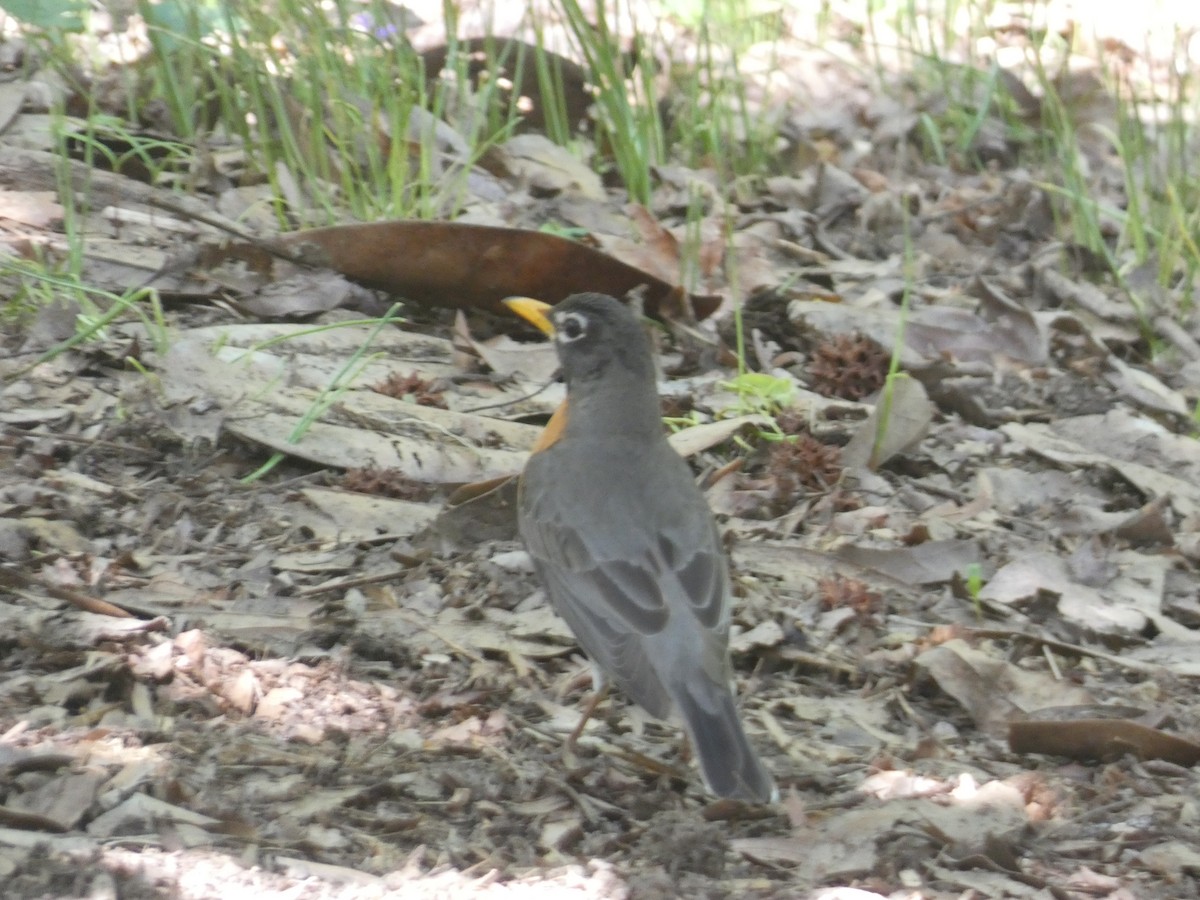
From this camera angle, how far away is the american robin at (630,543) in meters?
3.74

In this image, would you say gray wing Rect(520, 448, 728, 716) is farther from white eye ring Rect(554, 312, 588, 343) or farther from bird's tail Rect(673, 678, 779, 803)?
white eye ring Rect(554, 312, 588, 343)

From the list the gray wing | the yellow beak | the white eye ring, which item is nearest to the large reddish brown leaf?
the yellow beak

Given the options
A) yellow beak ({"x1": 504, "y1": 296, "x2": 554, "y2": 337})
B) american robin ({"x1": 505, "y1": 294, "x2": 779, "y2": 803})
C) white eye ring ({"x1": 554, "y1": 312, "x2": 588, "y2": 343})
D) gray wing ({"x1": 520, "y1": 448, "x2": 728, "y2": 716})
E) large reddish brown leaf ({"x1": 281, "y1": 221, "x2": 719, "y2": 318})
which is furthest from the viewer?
large reddish brown leaf ({"x1": 281, "y1": 221, "x2": 719, "y2": 318})

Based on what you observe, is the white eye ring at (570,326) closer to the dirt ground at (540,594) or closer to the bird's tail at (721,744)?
the dirt ground at (540,594)

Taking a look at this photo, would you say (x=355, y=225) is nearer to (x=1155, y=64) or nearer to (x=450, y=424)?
(x=450, y=424)

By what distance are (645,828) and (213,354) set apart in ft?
8.17

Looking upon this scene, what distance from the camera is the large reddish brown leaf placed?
5695 millimetres

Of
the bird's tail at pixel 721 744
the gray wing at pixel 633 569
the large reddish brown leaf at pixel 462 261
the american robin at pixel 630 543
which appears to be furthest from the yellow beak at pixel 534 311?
the bird's tail at pixel 721 744

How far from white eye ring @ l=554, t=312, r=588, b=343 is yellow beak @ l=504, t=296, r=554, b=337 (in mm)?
85

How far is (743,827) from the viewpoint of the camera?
145 inches

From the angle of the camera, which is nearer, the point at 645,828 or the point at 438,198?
the point at 645,828

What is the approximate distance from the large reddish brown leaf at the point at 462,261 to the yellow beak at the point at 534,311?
24 cm

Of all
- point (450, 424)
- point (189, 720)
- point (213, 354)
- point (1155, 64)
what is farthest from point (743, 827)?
point (1155, 64)

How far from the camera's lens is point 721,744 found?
3566 mm
